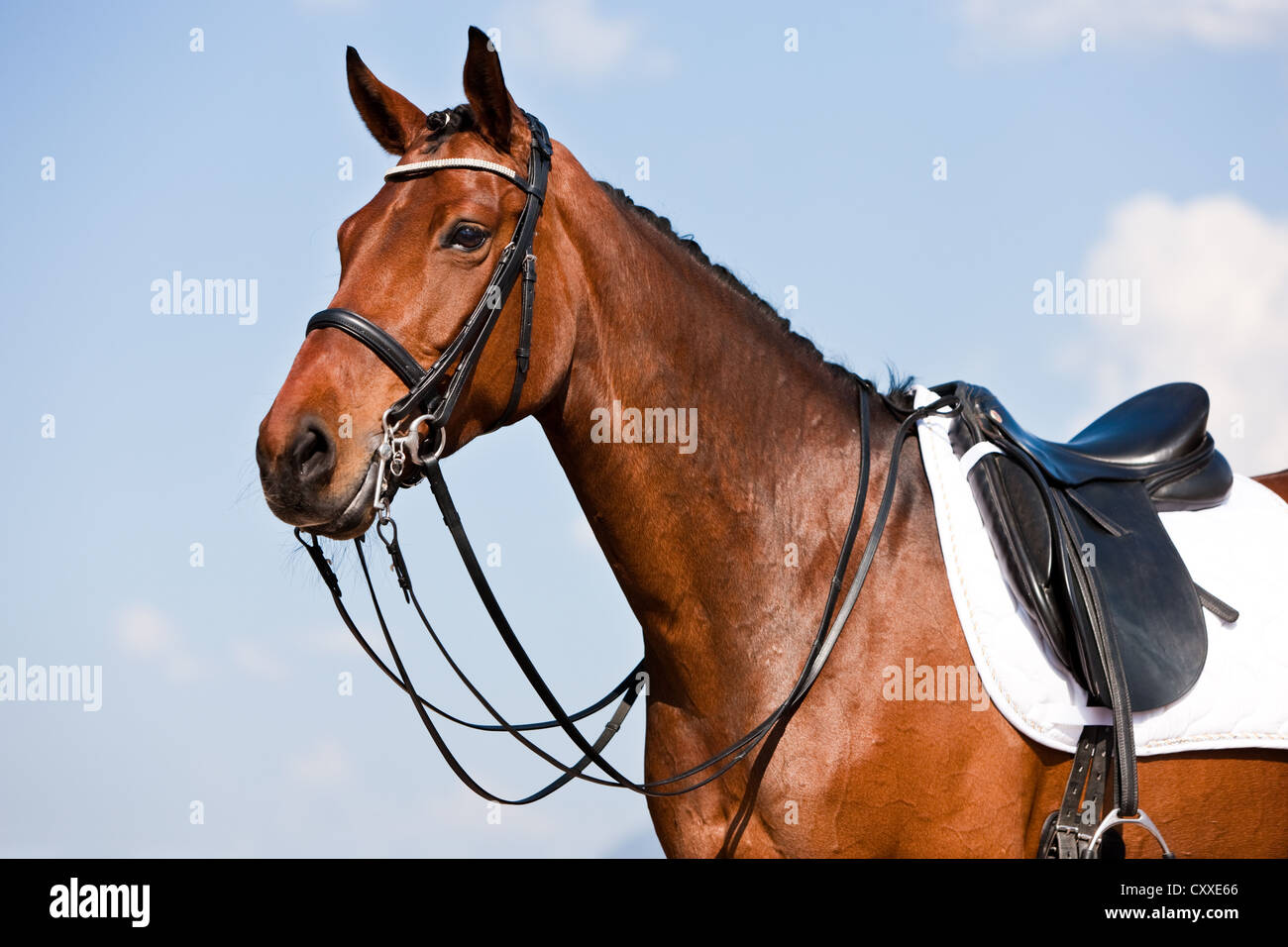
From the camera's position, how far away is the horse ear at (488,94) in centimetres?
333

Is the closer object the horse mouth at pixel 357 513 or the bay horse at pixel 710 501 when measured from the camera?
the horse mouth at pixel 357 513

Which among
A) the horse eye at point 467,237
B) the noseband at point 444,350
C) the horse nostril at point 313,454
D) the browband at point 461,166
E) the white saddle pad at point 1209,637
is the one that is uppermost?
the browband at point 461,166

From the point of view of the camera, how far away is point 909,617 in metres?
3.49

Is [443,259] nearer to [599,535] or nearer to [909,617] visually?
[599,535]

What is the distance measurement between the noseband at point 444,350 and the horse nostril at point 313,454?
0.16m

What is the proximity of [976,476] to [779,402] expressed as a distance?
68cm

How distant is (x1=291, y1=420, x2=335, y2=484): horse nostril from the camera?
2971 mm

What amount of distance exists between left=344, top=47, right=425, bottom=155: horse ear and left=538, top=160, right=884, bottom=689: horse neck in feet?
2.00

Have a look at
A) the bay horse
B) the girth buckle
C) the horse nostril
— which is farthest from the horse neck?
the girth buckle

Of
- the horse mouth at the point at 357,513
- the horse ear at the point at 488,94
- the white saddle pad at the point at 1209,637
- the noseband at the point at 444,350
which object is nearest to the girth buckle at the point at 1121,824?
the white saddle pad at the point at 1209,637

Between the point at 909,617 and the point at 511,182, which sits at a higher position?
the point at 511,182

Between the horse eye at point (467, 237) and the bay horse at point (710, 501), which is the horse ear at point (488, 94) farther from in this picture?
the horse eye at point (467, 237)

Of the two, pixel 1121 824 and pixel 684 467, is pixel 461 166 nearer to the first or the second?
pixel 684 467
